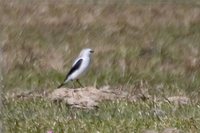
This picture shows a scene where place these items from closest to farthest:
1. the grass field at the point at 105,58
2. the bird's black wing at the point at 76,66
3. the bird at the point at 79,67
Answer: the grass field at the point at 105,58 → the bird at the point at 79,67 → the bird's black wing at the point at 76,66

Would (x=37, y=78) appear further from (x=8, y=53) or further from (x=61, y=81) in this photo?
(x=8, y=53)

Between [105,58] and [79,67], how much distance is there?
1.06 meters

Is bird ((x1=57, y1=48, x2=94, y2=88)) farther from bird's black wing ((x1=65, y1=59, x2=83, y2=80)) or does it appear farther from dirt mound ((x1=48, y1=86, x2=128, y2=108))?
dirt mound ((x1=48, y1=86, x2=128, y2=108))

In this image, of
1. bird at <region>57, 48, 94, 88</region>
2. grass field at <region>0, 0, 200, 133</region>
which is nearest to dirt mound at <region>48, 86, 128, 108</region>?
grass field at <region>0, 0, 200, 133</region>

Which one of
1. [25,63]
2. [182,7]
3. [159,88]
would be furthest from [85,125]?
[182,7]

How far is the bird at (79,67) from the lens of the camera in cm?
1055

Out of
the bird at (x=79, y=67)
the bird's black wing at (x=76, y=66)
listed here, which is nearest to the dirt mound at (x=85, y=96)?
the bird at (x=79, y=67)

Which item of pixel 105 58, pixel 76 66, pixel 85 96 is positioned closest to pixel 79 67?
pixel 76 66

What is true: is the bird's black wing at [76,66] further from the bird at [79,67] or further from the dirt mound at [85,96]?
the dirt mound at [85,96]

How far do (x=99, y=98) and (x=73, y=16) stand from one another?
548 cm

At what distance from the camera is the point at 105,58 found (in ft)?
39.0

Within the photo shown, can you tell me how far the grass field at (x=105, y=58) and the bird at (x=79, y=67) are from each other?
0.14m

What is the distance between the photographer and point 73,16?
13.9 m

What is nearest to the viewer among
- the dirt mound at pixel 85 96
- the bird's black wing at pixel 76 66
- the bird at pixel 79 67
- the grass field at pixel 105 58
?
the grass field at pixel 105 58
